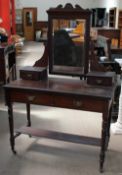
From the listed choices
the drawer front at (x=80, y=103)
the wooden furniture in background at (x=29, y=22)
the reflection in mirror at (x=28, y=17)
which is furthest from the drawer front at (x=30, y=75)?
the reflection in mirror at (x=28, y=17)

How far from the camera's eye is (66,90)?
228 cm

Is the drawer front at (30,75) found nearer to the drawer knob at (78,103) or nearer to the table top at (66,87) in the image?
the table top at (66,87)

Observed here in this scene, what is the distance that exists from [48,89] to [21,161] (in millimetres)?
792

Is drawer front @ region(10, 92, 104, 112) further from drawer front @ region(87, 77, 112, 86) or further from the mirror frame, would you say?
the mirror frame

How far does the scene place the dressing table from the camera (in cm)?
221

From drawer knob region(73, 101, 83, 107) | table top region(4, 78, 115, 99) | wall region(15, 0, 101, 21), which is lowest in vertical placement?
drawer knob region(73, 101, 83, 107)

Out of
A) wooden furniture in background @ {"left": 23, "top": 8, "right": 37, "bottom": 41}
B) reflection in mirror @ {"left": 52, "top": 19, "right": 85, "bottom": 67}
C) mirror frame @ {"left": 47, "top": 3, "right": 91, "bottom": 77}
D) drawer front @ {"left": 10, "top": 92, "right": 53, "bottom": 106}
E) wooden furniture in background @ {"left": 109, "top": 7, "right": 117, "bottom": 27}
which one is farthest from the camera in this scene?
wooden furniture in background @ {"left": 23, "top": 8, "right": 37, "bottom": 41}

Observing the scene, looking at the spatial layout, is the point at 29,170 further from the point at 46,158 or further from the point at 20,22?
the point at 20,22

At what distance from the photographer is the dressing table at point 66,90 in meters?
2.21

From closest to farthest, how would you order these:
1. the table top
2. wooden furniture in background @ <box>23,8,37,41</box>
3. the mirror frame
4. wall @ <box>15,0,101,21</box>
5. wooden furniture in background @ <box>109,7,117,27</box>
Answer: the table top
the mirror frame
wooden furniture in background @ <box>109,7,117,27</box>
wooden furniture in background @ <box>23,8,37,41</box>
wall @ <box>15,0,101,21</box>

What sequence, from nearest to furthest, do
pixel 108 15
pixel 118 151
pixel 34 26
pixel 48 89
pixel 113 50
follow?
pixel 48 89
pixel 118 151
pixel 113 50
pixel 108 15
pixel 34 26

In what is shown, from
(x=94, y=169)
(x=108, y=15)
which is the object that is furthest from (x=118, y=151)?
(x=108, y=15)

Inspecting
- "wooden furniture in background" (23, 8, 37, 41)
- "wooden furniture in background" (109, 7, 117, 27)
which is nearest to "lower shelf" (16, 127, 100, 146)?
"wooden furniture in background" (109, 7, 117, 27)

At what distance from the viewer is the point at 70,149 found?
2.76m
